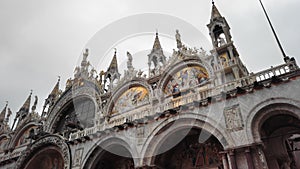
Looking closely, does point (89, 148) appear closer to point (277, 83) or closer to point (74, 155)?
point (74, 155)

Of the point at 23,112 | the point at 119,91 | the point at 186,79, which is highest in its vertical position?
the point at 23,112

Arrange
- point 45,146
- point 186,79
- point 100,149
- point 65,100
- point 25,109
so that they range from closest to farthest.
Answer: point 100,149 → point 186,79 → point 45,146 → point 65,100 → point 25,109

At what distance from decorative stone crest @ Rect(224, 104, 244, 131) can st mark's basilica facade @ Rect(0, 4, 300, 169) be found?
0.04 m

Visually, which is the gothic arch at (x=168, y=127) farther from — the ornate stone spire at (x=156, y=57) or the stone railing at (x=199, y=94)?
the ornate stone spire at (x=156, y=57)

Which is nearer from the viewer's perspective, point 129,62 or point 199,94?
point 199,94

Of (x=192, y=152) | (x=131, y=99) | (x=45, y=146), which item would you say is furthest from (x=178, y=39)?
(x=45, y=146)

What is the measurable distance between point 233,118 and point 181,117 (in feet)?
8.00

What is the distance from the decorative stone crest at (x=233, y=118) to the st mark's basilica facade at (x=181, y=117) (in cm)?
4

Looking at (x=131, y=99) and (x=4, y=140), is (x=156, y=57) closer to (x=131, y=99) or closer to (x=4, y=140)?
(x=131, y=99)

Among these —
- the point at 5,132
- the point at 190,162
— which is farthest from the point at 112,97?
the point at 5,132

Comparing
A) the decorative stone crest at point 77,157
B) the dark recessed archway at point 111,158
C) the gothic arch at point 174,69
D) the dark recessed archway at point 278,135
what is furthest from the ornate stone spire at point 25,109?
the dark recessed archway at point 278,135

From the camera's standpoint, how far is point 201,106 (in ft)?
36.5

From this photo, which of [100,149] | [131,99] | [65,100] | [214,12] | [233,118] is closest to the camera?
[233,118]

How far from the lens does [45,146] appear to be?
16.0 m
